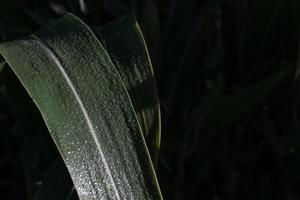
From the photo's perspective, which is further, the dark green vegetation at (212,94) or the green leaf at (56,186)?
the dark green vegetation at (212,94)

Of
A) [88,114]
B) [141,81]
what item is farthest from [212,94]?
[88,114]

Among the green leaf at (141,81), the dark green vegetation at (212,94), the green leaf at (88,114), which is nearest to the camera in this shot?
the green leaf at (88,114)

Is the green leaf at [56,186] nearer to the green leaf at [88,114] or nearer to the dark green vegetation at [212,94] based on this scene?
the dark green vegetation at [212,94]

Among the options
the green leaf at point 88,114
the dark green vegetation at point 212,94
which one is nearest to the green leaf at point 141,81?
the green leaf at point 88,114

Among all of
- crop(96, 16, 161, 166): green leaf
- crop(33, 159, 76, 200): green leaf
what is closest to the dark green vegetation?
crop(33, 159, 76, 200): green leaf

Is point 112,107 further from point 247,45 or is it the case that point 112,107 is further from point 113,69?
point 247,45
